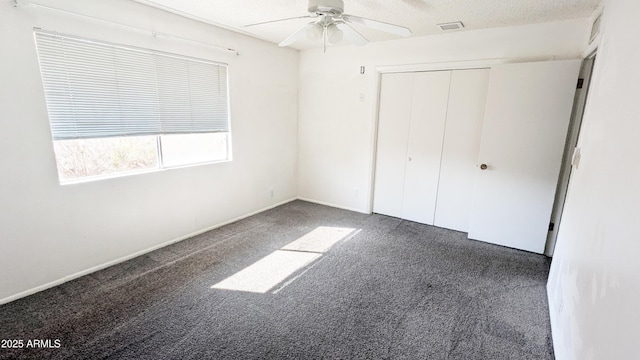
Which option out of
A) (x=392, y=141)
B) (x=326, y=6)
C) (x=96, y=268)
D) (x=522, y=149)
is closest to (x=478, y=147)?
(x=522, y=149)

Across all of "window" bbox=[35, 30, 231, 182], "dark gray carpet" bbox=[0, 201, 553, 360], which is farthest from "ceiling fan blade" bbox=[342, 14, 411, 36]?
"dark gray carpet" bbox=[0, 201, 553, 360]

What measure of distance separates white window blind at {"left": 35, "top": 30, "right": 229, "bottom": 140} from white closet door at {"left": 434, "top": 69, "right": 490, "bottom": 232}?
2977mm

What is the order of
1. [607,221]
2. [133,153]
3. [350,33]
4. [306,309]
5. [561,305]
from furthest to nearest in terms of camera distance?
[133,153]
[350,33]
[306,309]
[561,305]
[607,221]

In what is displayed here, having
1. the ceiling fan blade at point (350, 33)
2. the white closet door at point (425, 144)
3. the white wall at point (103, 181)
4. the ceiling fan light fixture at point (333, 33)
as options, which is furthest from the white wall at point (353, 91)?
the ceiling fan light fixture at point (333, 33)

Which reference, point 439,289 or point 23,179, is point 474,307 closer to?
point 439,289

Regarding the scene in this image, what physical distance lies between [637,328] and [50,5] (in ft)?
12.7

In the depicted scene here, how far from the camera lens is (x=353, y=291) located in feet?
8.27

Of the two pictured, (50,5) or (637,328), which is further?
(50,5)

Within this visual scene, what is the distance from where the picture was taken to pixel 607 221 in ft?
4.55

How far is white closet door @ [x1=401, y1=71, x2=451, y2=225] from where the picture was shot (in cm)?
378

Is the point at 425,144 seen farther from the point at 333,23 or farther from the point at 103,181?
the point at 103,181

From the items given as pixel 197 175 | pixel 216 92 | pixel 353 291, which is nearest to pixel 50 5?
pixel 216 92

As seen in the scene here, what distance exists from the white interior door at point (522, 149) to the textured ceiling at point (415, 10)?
0.47 metres

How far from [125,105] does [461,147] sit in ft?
12.5
